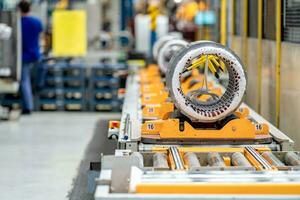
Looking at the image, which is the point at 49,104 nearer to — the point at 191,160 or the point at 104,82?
the point at 104,82

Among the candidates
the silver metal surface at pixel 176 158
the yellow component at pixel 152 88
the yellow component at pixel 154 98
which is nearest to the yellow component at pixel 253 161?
the silver metal surface at pixel 176 158

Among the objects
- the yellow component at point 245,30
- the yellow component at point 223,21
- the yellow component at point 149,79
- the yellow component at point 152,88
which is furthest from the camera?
the yellow component at point 223,21

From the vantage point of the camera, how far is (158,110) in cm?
574

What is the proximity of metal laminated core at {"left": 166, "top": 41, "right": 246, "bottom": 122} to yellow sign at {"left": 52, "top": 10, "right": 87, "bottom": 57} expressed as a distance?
7850 mm

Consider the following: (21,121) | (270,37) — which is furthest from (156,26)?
(270,37)

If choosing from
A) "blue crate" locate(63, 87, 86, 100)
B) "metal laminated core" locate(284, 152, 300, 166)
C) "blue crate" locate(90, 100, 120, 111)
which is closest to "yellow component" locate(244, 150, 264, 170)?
"metal laminated core" locate(284, 152, 300, 166)

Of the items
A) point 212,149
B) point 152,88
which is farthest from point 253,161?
point 152,88

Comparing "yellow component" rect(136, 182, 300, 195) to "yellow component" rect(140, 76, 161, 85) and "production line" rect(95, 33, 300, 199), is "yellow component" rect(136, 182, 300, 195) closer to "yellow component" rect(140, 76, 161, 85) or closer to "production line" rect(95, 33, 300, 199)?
"production line" rect(95, 33, 300, 199)

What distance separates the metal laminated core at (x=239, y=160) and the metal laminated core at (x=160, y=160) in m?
0.43

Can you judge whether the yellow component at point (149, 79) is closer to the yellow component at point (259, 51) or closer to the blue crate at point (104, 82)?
the yellow component at point (259, 51)

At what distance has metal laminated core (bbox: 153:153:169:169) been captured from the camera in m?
4.13

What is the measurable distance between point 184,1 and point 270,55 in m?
14.9

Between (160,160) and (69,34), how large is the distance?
8564 millimetres

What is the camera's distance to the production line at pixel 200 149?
11.3ft
